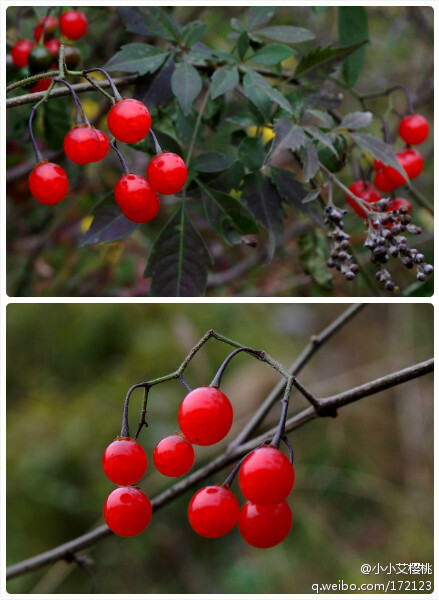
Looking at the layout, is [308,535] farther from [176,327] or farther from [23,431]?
[23,431]

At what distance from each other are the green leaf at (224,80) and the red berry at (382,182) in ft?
0.80

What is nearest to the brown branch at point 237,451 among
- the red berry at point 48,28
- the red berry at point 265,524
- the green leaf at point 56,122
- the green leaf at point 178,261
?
the red berry at point 265,524

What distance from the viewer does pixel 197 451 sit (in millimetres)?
1583

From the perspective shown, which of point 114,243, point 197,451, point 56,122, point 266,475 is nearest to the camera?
Result: point 266,475

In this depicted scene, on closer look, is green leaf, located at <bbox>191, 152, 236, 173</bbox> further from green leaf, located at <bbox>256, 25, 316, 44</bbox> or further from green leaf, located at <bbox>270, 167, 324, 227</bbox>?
green leaf, located at <bbox>256, 25, 316, 44</bbox>

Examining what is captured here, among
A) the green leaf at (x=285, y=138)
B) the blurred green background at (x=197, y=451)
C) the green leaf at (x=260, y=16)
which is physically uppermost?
the green leaf at (x=260, y=16)

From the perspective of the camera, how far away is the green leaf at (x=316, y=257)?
0.94 meters

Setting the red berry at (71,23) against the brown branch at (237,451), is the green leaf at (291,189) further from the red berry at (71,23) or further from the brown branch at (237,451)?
the red berry at (71,23)

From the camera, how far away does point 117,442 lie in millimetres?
564

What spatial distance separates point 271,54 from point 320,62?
7 cm

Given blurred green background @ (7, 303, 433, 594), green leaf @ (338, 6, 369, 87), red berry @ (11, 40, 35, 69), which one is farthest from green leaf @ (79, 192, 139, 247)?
blurred green background @ (7, 303, 433, 594)

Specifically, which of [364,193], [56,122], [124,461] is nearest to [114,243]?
[56,122]

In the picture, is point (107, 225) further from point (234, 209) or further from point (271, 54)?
point (271, 54)

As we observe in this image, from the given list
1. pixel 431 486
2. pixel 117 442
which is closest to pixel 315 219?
pixel 117 442
